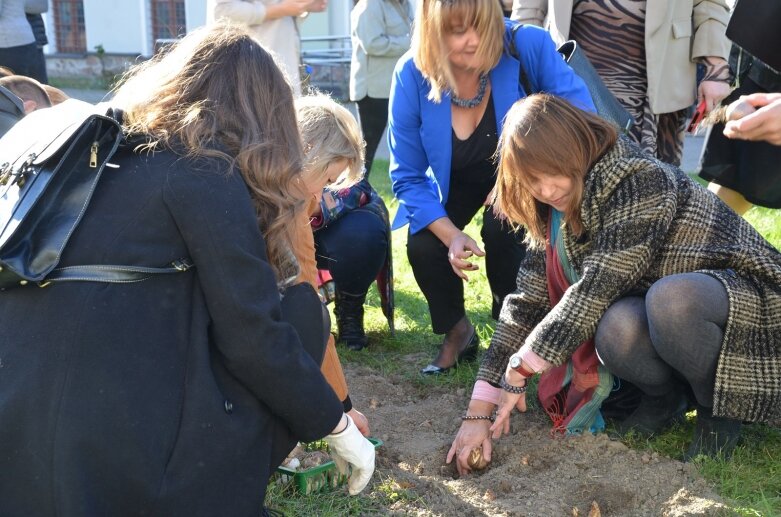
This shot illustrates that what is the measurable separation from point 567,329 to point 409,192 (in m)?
1.14

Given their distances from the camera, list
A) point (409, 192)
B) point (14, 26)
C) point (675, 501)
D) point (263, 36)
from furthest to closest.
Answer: point (14, 26) → point (263, 36) → point (409, 192) → point (675, 501)

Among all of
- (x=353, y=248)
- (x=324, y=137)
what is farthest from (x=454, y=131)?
(x=324, y=137)

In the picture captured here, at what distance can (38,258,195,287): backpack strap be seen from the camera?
194 cm

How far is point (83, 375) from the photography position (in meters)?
1.93

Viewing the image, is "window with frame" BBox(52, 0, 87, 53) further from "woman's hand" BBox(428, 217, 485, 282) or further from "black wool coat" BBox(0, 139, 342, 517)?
"black wool coat" BBox(0, 139, 342, 517)

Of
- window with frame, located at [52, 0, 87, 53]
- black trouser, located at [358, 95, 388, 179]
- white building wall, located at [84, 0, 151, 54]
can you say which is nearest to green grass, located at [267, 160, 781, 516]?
black trouser, located at [358, 95, 388, 179]

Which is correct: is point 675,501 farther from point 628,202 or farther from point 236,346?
point 236,346

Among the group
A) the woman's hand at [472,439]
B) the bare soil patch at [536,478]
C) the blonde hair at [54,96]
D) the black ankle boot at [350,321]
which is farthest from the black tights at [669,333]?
the blonde hair at [54,96]

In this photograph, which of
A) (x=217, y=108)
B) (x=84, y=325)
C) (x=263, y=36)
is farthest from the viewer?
(x=263, y=36)

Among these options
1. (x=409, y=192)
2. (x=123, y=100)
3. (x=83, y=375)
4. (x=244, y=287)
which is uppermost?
(x=123, y=100)

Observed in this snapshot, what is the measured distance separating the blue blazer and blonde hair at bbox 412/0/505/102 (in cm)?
8

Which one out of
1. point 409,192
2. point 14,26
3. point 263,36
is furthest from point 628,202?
point 14,26

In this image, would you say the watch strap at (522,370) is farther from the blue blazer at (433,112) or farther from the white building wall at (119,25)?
the white building wall at (119,25)

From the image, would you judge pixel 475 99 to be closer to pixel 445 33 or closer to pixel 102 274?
pixel 445 33
